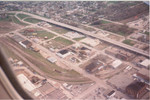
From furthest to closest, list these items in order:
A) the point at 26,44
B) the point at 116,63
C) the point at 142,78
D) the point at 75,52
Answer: the point at 26,44 → the point at 75,52 → the point at 116,63 → the point at 142,78

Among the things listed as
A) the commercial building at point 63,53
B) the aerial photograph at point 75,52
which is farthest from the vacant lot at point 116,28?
the commercial building at point 63,53

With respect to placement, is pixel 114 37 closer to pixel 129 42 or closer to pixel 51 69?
pixel 129 42

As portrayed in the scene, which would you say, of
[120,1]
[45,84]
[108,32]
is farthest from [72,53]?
[120,1]

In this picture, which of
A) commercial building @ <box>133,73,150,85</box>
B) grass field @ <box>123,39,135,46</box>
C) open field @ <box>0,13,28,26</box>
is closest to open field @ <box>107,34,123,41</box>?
grass field @ <box>123,39,135,46</box>

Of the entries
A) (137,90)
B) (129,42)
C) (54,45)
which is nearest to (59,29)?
(54,45)

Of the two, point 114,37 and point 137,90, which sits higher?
point 114,37

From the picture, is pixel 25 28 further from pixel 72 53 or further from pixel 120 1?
pixel 120 1

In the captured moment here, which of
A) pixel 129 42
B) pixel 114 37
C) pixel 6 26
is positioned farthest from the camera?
pixel 6 26
